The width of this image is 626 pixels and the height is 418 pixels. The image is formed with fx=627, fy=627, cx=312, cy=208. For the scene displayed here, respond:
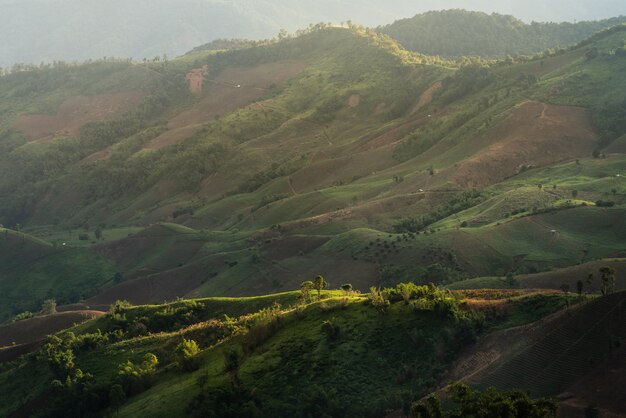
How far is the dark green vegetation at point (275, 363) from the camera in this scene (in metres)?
33.6

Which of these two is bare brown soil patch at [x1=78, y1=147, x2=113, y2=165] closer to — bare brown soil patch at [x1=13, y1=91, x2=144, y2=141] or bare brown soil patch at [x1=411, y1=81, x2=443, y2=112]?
bare brown soil patch at [x1=13, y1=91, x2=144, y2=141]

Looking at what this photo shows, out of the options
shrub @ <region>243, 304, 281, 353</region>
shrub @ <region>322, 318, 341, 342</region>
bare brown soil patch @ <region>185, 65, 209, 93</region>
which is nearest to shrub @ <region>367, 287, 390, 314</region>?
shrub @ <region>322, 318, 341, 342</region>

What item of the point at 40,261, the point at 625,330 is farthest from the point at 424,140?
the point at 625,330

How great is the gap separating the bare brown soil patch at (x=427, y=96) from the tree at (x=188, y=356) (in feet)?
350

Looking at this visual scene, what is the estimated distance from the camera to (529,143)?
99500 mm

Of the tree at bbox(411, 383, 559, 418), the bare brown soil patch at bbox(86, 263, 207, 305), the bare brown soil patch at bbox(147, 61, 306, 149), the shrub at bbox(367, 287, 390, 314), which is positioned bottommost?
the bare brown soil patch at bbox(86, 263, 207, 305)

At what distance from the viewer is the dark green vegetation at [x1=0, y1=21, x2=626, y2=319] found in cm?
7138

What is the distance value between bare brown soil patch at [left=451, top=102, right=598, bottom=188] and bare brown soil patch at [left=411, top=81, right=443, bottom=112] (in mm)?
32748

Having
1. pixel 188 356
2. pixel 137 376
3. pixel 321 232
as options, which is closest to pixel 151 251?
pixel 321 232

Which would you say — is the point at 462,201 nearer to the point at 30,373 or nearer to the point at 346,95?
the point at 30,373

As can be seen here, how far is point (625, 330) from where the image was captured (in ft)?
95.7

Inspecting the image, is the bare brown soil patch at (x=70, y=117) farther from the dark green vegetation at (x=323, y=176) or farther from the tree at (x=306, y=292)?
the tree at (x=306, y=292)

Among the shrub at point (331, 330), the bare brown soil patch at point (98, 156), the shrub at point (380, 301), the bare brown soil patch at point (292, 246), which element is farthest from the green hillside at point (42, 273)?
the shrub at point (380, 301)

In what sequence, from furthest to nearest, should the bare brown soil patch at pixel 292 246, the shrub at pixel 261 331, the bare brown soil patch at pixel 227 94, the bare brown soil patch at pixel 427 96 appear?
1. the bare brown soil patch at pixel 227 94
2. the bare brown soil patch at pixel 427 96
3. the bare brown soil patch at pixel 292 246
4. the shrub at pixel 261 331
